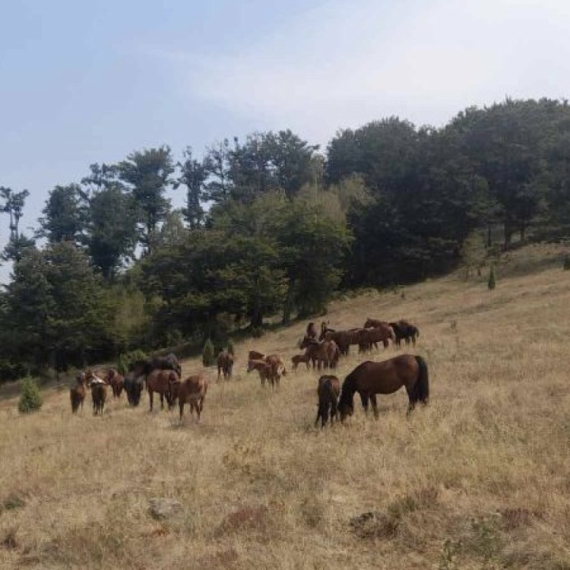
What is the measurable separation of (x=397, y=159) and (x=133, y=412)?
156 feet

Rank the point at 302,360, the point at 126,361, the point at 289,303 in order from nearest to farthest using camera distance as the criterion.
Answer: the point at 302,360, the point at 126,361, the point at 289,303

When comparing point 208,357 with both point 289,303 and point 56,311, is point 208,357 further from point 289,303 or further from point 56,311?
point 56,311

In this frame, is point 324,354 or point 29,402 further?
point 29,402

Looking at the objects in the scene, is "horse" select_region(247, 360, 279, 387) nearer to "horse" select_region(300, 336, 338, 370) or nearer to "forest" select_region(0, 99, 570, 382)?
"horse" select_region(300, 336, 338, 370)

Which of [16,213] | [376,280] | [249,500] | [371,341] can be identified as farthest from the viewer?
[16,213]

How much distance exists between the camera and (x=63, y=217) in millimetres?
80500

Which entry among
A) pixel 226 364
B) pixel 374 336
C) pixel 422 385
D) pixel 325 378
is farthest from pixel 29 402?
pixel 422 385

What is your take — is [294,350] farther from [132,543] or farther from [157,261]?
[132,543]

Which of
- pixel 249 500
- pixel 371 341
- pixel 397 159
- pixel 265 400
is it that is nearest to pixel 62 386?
pixel 371 341

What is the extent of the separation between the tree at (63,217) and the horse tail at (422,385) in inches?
2762

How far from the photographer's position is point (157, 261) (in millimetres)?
54438

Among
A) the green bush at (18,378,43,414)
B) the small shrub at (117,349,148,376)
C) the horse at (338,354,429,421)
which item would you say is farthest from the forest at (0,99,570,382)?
the horse at (338,354,429,421)

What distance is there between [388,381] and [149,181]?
76778 millimetres

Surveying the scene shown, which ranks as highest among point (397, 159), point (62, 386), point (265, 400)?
point (397, 159)
